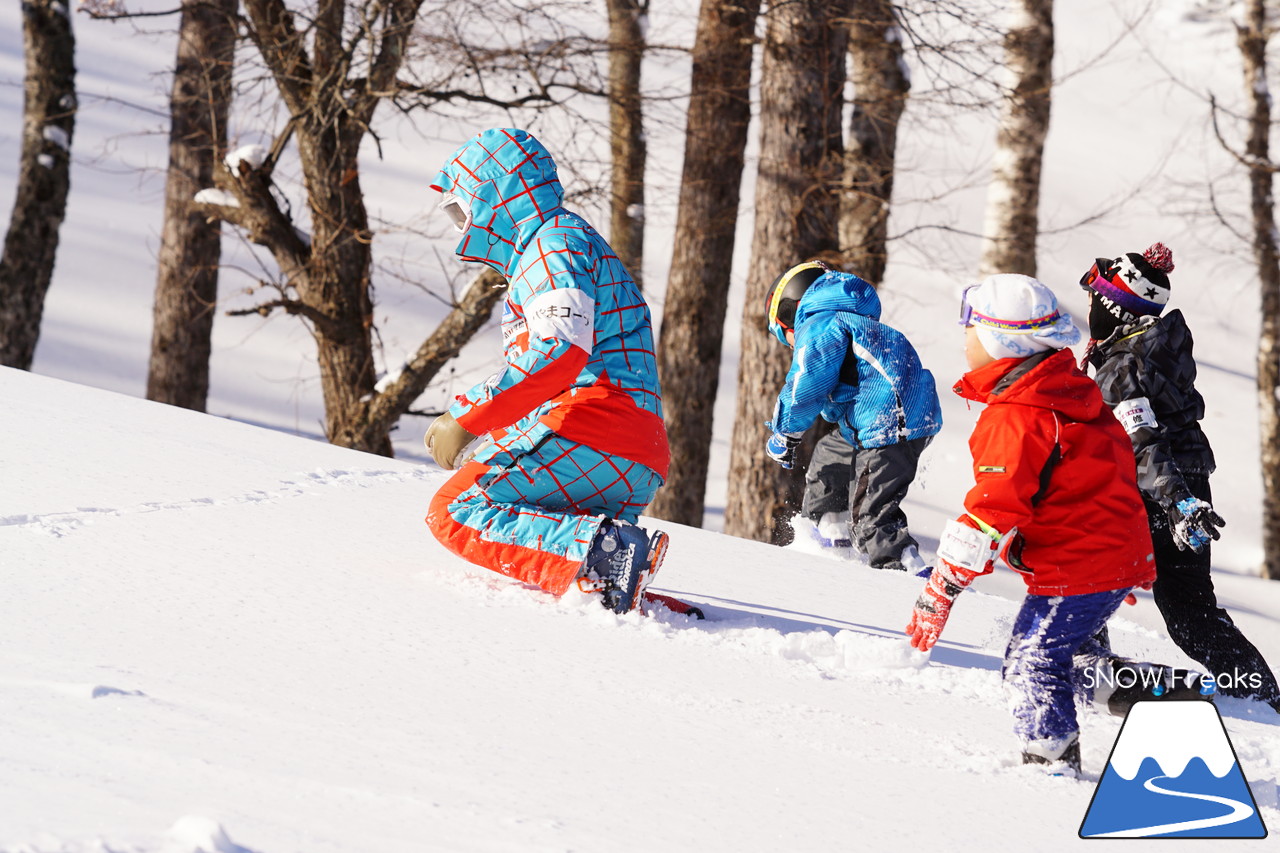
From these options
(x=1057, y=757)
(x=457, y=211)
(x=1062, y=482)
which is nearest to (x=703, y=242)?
(x=457, y=211)

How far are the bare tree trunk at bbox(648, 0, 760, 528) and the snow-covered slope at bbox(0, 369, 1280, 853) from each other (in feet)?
14.4

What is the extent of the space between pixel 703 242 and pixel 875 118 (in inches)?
56.6

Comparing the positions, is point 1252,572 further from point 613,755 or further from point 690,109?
point 613,755

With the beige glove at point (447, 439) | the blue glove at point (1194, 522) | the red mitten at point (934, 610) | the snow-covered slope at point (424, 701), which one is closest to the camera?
the snow-covered slope at point (424, 701)

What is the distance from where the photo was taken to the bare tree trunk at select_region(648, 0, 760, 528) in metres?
8.05

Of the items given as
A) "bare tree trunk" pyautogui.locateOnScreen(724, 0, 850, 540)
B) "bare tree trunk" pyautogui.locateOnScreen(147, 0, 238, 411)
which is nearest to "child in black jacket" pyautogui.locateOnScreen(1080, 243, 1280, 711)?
"bare tree trunk" pyautogui.locateOnScreen(724, 0, 850, 540)

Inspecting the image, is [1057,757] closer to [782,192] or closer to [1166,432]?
[1166,432]

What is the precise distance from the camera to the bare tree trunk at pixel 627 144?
9.61 meters

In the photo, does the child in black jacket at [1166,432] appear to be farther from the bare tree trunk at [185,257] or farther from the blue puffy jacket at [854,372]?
the bare tree trunk at [185,257]

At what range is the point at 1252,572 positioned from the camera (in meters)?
11.9

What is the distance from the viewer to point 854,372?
4.95 meters

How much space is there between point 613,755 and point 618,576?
102cm

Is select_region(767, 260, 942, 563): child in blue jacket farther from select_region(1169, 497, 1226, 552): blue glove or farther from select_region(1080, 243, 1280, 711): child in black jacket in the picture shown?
select_region(1169, 497, 1226, 552): blue glove

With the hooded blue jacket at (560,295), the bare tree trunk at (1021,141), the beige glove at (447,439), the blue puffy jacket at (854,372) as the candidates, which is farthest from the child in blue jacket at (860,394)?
the bare tree trunk at (1021,141)
